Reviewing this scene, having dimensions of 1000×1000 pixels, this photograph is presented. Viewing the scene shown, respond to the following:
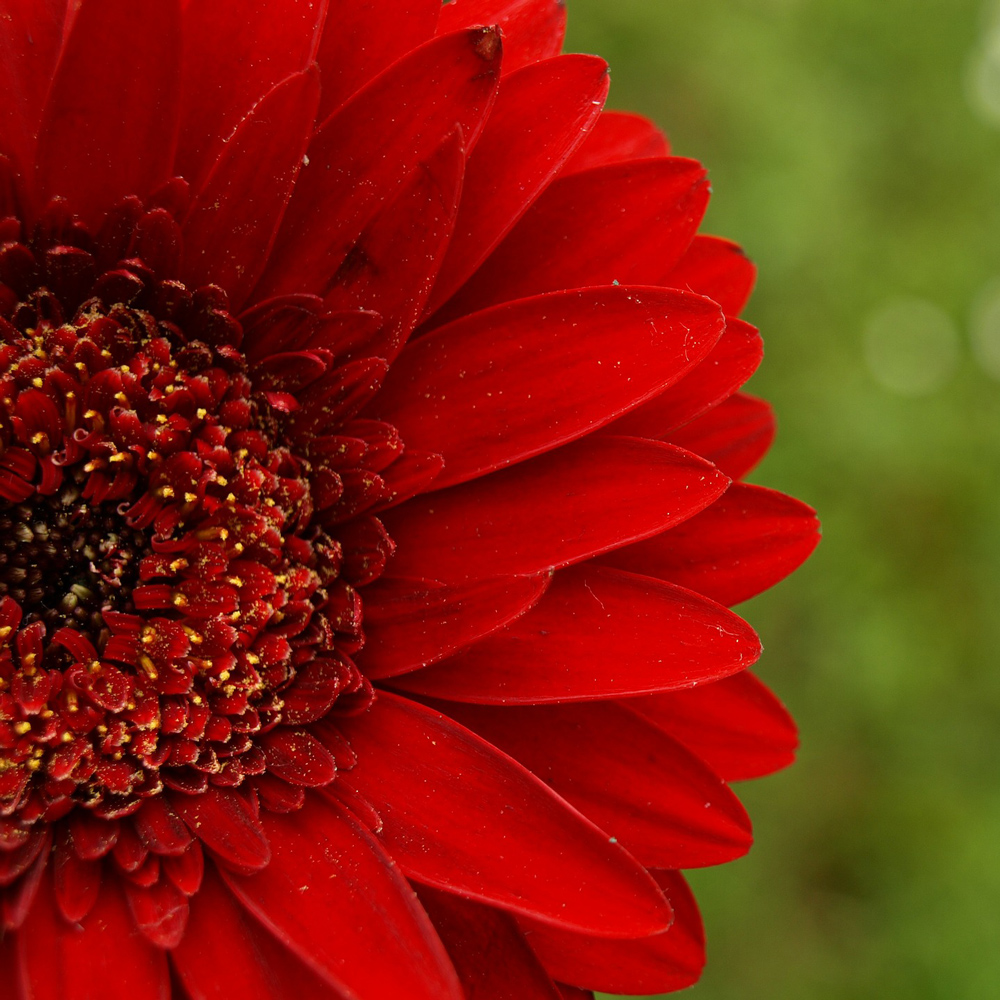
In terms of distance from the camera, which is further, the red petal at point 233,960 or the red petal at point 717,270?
the red petal at point 717,270

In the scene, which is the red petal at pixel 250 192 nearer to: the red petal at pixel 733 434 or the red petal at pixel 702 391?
the red petal at pixel 702 391

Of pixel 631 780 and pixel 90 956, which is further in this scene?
pixel 631 780

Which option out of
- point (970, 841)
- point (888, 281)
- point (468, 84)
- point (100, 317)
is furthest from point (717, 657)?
point (888, 281)

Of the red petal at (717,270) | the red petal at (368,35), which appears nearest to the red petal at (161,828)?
the red petal at (368,35)

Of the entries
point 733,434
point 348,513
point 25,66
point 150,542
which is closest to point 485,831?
point 348,513

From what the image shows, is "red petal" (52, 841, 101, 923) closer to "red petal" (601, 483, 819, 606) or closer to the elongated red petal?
the elongated red petal

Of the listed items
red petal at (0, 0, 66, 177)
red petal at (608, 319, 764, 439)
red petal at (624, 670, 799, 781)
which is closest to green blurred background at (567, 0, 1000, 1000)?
red petal at (624, 670, 799, 781)

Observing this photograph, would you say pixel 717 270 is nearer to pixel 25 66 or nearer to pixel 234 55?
pixel 234 55
